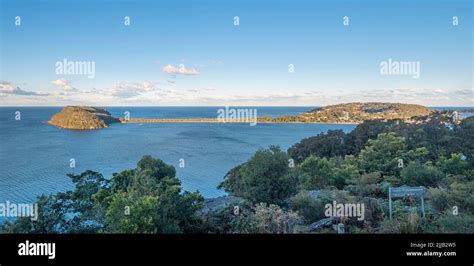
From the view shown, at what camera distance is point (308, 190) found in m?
4.02

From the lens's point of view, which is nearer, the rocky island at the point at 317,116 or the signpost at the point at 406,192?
the signpost at the point at 406,192

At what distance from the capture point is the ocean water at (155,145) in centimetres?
373

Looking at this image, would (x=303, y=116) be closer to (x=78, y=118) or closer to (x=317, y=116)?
(x=317, y=116)

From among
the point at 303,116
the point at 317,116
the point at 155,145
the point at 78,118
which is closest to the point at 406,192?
the point at 317,116

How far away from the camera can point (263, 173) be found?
401 cm

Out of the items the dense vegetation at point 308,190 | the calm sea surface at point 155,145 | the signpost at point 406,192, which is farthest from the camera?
the calm sea surface at point 155,145

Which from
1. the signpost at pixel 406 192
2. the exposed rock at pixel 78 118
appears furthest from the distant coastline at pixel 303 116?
the signpost at pixel 406 192

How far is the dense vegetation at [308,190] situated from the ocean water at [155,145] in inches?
4.8

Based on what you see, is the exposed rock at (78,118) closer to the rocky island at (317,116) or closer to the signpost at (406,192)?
the rocky island at (317,116)

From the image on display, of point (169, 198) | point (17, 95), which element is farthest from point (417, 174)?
point (17, 95)

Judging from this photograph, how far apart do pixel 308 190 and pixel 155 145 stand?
Result: 1770mm

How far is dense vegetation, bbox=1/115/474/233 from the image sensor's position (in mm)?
3240

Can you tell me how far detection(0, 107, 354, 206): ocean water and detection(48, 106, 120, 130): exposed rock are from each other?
0.19 feet
